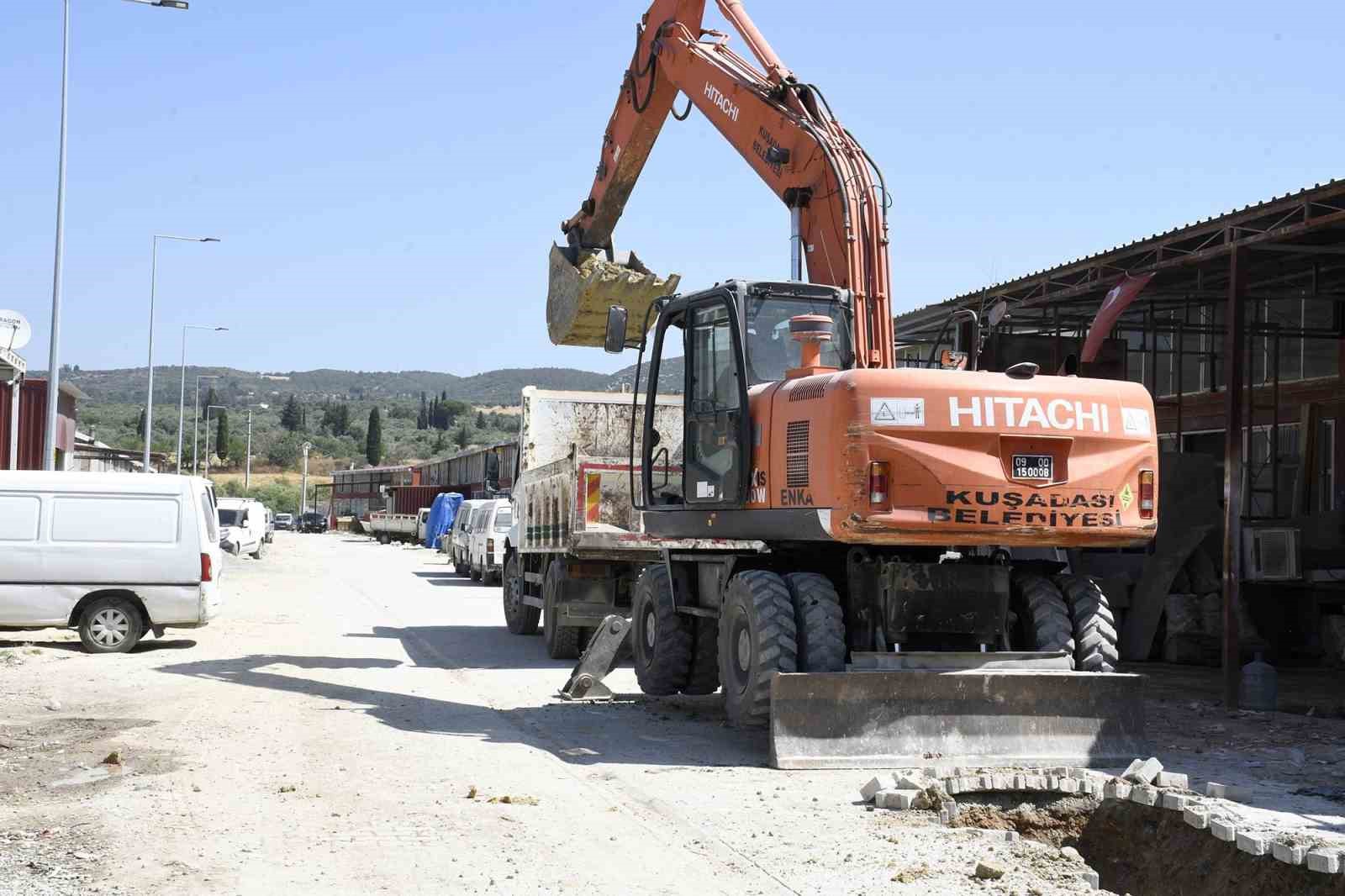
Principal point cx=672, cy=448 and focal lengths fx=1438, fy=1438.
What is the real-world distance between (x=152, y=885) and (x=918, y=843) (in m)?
3.83

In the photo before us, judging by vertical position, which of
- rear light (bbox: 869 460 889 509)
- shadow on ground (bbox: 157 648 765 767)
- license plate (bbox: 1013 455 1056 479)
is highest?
license plate (bbox: 1013 455 1056 479)

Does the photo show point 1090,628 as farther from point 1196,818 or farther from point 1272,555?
point 1272,555

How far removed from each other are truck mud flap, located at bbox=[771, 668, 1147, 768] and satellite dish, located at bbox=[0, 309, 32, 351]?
21.9 m

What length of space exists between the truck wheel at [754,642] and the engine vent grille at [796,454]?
0.78 metres

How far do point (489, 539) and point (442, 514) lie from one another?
2616cm

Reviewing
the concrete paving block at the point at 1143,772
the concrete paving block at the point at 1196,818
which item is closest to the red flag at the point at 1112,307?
the concrete paving block at the point at 1143,772

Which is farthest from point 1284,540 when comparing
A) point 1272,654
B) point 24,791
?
point 24,791

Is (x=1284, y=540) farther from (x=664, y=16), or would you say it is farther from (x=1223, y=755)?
(x=664, y=16)

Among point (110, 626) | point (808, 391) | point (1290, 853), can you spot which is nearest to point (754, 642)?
point (808, 391)

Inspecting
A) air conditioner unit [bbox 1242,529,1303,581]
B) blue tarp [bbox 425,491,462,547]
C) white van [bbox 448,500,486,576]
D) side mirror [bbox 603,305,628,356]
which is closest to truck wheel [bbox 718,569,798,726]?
side mirror [bbox 603,305,628,356]

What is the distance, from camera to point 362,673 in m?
15.6

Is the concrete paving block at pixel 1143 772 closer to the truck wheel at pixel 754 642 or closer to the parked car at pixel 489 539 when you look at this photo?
the truck wheel at pixel 754 642

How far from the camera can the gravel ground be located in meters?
6.87

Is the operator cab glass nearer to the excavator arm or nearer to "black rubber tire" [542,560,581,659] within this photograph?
the excavator arm
